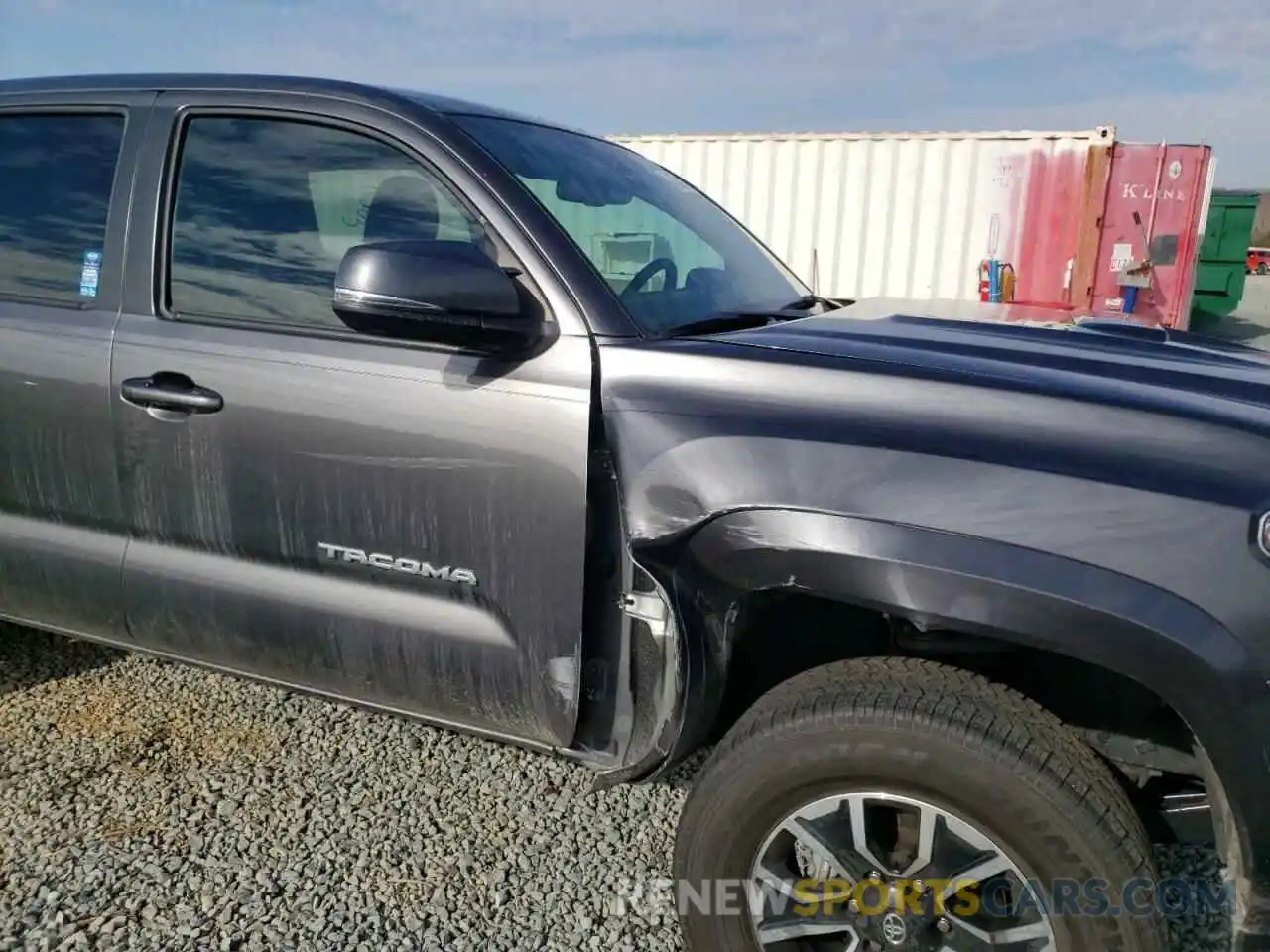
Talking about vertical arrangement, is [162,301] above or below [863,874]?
above

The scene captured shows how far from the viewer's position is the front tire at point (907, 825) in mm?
1549

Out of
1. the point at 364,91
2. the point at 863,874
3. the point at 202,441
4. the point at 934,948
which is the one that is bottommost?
the point at 934,948

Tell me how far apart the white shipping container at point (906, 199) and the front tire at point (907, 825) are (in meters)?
8.68

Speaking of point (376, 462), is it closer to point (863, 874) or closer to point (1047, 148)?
point (863, 874)

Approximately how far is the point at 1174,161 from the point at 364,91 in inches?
394

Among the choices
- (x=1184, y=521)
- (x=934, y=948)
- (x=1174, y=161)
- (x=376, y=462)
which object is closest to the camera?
(x=1184, y=521)

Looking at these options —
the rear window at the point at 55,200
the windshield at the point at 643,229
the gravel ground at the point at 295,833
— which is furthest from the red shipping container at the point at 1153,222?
the rear window at the point at 55,200

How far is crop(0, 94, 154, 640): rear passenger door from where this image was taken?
7.79ft

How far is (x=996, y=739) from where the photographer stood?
1581mm

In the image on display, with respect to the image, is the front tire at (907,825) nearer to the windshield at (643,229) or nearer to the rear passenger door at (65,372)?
the windshield at (643,229)

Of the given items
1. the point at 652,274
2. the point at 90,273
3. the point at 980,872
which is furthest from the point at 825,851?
the point at 90,273

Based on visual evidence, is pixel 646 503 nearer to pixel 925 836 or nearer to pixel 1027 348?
pixel 925 836

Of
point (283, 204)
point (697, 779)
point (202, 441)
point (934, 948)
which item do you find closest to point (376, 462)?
point (202, 441)

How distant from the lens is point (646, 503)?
180 cm
